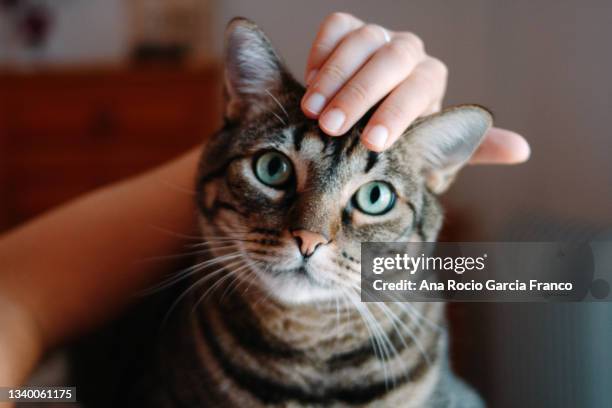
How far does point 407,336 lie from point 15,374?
0.51 meters

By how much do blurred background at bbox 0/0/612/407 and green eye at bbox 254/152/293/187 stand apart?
0.31 meters

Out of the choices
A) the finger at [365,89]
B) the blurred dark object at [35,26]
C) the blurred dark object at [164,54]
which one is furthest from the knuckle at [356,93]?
the blurred dark object at [35,26]

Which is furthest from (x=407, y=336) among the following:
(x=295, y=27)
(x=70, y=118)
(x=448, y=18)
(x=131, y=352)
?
(x=70, y=118)

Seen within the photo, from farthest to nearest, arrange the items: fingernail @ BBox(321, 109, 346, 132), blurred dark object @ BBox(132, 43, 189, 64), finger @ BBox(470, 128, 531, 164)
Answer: blurred dark object @ BBox(132, 43, 189, 64) → finger @ BBox(470, 128, 531, 164) → fingernail @ BBox(321, 109, 346, 132)

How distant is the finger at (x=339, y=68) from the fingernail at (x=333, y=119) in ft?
0.07

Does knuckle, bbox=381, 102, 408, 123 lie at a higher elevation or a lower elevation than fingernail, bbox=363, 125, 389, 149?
higher

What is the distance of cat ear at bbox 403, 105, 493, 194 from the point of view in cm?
65

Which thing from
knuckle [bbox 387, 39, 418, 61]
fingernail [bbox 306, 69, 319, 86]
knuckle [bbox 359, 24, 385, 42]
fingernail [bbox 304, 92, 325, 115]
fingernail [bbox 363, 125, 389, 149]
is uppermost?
knuckle [bbox 359, 24, 385, 42]

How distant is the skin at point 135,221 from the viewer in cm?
59

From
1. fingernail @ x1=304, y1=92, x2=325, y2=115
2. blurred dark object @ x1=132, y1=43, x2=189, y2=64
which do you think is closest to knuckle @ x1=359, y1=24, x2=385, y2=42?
fingernail @ x1=304, y1=92, x2=325, y2=115

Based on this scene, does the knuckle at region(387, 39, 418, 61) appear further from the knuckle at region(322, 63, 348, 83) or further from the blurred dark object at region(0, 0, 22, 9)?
the blurred dark object at region(0, 0, 22, 9)

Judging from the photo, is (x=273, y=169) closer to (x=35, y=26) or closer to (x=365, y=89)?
(x=365, y=89)

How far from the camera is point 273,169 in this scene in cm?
68

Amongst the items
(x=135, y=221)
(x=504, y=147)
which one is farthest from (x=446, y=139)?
(x=135, y=221)
